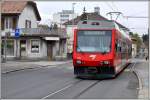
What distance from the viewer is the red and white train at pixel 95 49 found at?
25.6 meters

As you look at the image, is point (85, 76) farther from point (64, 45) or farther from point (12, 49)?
point (64, 45)

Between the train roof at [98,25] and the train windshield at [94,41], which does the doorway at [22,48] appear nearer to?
the train roof at [98,25]

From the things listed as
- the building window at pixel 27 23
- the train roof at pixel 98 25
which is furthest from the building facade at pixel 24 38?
the train roof at pixel 98 25

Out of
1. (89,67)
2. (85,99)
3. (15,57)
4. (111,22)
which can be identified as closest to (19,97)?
(85,99)

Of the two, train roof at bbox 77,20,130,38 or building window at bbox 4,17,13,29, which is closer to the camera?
train roof at bbox 77,20,130,38

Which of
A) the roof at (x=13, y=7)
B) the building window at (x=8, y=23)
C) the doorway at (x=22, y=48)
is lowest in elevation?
the doorway at (x=22, y=48)

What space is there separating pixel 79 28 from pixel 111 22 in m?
1.84

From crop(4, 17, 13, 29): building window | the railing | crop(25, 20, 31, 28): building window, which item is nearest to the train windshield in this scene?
the railing

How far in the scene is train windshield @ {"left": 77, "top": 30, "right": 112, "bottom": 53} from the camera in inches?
1018

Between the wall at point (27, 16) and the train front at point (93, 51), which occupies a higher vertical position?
the wall at point (27, 16)

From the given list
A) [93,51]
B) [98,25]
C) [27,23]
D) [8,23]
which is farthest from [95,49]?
[27,23]

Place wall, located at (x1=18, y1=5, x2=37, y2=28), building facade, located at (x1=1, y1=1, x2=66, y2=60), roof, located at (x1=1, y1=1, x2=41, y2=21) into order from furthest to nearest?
wall, located at (x1=18, y1=5, x2=37, y2=28) < roof, located at (x1=1, y1=1, x2=41, y2=21) < building facade, located at (x1=1, y1=1, x2=66, y2=60)

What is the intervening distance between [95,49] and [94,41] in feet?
1.76

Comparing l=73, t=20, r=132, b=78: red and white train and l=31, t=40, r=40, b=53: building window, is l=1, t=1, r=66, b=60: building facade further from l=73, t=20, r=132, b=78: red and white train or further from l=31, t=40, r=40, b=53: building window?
l=73, t=20, r=132, b=78: red and white train
